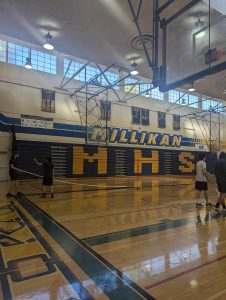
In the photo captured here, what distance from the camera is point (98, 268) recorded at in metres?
2.58

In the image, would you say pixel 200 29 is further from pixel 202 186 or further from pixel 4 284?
pixel 4 284

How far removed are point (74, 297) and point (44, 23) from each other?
5.78m

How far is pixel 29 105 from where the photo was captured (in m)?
13.7

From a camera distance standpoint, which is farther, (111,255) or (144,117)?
(144,117)

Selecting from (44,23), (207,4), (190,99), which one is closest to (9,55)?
(44,23)

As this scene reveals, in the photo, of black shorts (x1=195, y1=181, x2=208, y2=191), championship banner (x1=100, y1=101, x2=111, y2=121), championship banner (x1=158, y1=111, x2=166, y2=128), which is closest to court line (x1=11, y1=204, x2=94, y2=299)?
black shorts (x1=195, y1=181, x2=208, y2=191)

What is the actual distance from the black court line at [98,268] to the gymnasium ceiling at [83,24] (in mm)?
4194

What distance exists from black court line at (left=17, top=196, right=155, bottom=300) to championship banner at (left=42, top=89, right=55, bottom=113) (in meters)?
11.2

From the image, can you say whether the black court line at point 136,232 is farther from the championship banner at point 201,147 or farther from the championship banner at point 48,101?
the championship banner at point 201,147

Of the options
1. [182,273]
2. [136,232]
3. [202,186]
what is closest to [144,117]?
[202,186]

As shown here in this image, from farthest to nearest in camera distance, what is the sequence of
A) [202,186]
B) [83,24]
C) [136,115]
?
[136,115]
[202,186]
[83,24]

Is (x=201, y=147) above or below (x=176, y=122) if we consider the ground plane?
below

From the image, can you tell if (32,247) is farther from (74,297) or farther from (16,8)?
(16,8)

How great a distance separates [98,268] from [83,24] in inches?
211
